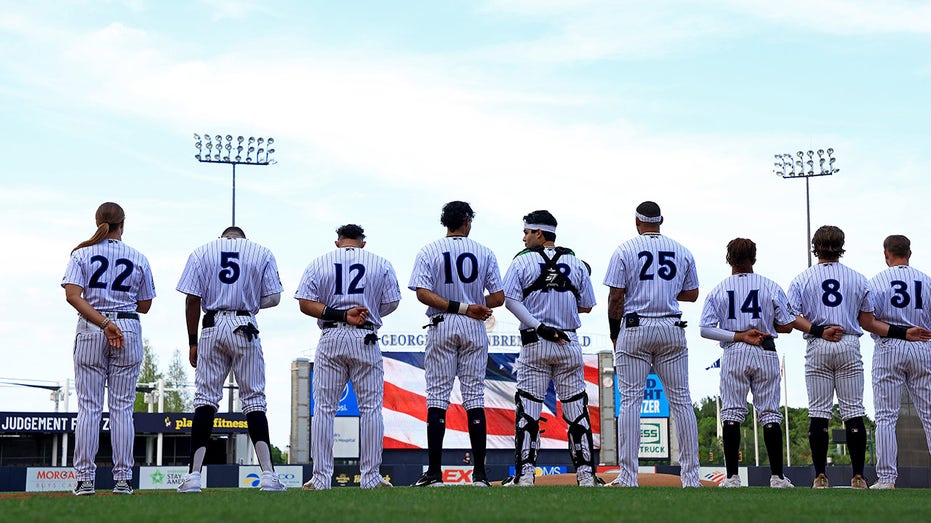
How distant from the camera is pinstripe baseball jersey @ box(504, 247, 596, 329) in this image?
360 inches

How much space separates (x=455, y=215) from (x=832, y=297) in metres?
3.59

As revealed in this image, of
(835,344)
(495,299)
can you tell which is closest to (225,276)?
(495,299)

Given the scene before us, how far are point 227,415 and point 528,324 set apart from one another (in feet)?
128

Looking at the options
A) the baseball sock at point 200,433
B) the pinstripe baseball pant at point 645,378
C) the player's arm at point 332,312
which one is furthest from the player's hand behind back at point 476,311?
the baseball sock at point 200,433

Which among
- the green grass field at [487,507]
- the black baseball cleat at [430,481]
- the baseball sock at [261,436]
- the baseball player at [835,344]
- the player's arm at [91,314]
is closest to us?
the green grass field at [487,507]

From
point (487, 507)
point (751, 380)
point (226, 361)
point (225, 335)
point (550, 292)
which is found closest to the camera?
point (487, 507)

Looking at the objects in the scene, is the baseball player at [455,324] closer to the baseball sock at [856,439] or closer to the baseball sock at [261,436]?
the baseball sock at [261,436]

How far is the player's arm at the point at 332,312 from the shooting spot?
8.66 metres

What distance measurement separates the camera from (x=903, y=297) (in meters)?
9.86

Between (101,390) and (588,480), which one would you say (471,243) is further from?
(101,390)

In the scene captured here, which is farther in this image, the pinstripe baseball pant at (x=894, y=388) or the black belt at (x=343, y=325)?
the pinstripe baseball pant at (x=894, y=388)

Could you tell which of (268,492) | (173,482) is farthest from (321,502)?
(173,482)

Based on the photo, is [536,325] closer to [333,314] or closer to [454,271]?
[454,271]

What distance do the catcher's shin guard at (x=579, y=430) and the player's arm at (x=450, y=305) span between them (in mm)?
1167
